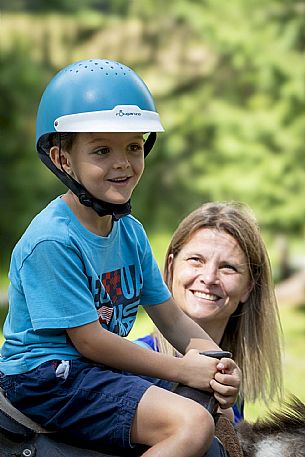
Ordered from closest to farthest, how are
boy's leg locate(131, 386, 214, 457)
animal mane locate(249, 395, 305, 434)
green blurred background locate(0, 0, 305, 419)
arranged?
boy's leg locate(131, 386, 214, 457) < animal mane locate(249, 395, 305, 434) < green blurred background locate(0, 0, 305, 419)

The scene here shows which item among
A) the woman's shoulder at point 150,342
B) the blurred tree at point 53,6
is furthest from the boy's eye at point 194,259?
the blurred tree at point 53,6

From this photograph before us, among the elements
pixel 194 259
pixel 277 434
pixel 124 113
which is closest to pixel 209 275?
pixel 194 259

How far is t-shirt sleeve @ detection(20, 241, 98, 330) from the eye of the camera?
112 inches

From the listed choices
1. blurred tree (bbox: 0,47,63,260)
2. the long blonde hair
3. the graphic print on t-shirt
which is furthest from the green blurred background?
the graphic print on t-shirt

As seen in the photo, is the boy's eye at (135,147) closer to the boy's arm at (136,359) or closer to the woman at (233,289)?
the boy's arm at (136,359)

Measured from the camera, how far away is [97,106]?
2.94 meters

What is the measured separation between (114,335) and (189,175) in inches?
548

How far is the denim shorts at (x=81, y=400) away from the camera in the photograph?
9.39 ft

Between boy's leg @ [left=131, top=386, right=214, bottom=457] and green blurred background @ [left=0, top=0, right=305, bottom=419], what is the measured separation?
826 centimetres

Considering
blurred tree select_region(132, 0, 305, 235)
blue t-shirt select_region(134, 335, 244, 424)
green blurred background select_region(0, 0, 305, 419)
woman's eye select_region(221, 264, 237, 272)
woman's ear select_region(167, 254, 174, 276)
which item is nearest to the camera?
blue t-shirt select_region(134, 335, 244, 424)

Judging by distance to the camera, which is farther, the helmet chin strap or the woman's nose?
the woman's nose

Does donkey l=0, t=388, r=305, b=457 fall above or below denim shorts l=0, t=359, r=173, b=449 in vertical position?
below

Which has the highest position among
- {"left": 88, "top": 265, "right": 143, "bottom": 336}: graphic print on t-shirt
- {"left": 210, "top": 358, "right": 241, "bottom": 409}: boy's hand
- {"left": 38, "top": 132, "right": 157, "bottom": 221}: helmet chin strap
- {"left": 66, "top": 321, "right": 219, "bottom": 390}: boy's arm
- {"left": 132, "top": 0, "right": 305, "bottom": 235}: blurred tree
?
{"left": 132, "top": 0, "right": 305, "bottom": 235}: blurred tree

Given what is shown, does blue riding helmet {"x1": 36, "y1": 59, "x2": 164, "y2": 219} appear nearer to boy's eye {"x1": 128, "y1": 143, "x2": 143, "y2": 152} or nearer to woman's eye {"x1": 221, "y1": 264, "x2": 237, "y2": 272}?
boy's eye {"x1": 128, "y1": 143, "x2": 143, "y2": 152}
